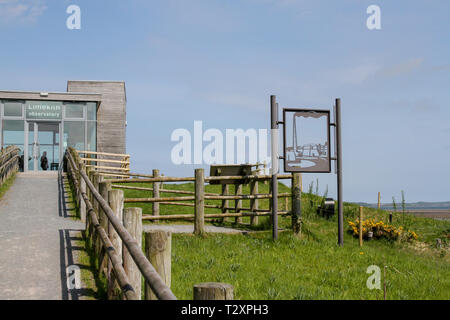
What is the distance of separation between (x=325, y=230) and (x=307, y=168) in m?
4.41

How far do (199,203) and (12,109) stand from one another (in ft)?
78.3

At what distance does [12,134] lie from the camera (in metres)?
31.1

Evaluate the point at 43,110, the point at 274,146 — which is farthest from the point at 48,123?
the point at 274,146

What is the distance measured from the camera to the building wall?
3628cm

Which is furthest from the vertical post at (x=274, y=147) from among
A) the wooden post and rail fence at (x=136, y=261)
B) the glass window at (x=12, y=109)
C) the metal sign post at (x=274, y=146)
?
the glass window at (x=12, y=109)

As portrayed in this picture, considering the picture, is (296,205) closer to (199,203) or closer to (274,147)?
(274,147)

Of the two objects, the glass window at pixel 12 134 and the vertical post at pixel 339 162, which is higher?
the glass window at pixel 12 134

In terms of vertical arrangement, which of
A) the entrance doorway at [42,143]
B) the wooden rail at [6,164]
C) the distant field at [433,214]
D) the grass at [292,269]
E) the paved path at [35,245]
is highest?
the entrance doorway at [42,143]

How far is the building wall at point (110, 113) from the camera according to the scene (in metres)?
36.3

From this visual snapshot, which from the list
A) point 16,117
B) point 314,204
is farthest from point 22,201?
point 16,117

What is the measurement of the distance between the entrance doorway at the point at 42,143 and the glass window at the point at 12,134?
41cm

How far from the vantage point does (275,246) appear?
10.7 m

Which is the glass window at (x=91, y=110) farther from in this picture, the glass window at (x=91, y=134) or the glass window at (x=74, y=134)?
the glass window at (x=74, y=134)

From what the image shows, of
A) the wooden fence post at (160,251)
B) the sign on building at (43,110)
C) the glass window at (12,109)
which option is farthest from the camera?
the sign on building at (43,110)
